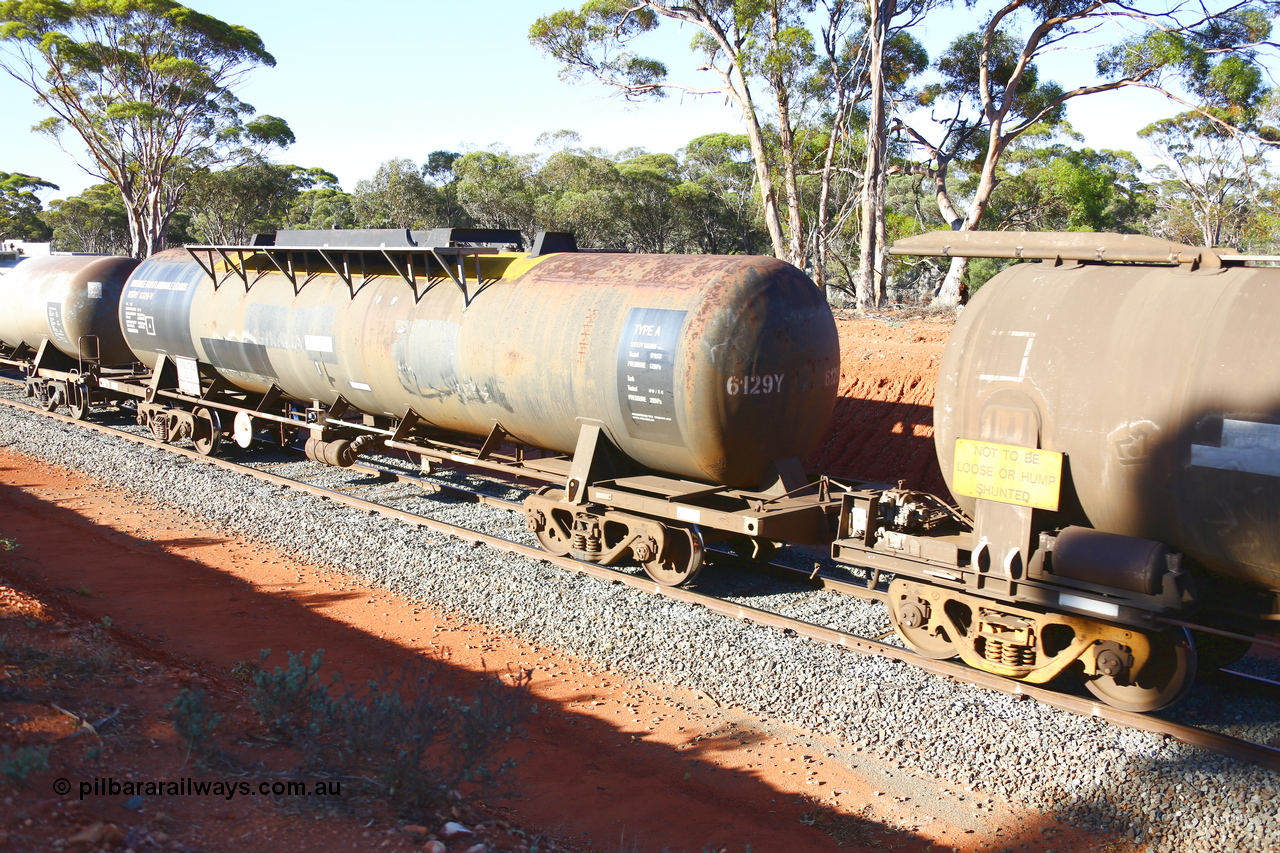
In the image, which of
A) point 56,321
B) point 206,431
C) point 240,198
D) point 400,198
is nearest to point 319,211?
point 240,198

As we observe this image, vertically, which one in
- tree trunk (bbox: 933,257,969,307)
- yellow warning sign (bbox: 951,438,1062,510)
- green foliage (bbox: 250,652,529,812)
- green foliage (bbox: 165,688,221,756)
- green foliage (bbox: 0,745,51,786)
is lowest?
green foliage (bbox: 250,652,529,812)

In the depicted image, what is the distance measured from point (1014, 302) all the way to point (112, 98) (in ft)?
144

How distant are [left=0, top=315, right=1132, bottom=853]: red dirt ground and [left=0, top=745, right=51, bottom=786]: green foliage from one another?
67 millimetres

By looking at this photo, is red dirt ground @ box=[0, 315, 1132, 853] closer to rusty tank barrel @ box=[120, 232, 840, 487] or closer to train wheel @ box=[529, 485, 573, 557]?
train wheel @ box=[529, 485, 573, 557]

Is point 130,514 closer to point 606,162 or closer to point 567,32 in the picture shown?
point 567,32

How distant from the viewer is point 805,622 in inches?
342

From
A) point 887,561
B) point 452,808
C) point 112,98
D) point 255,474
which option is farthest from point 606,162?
point 452,808

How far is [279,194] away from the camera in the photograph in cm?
5575

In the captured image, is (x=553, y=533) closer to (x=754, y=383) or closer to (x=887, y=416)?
(x=754, y=383)

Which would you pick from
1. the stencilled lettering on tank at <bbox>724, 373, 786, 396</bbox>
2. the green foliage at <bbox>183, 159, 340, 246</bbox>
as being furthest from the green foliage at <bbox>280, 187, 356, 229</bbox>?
the stencilled lettering on tank at <bbox>724, 373, 786, 396</bbox>

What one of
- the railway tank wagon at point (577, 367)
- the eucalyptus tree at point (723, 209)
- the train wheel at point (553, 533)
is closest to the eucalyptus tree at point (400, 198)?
the eucalyptus tree at point (723, 209)

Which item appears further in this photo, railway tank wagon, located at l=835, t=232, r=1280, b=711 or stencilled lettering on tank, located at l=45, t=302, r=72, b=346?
stencilled lettering on tank, located at l=45, t=302, r=72, b=346

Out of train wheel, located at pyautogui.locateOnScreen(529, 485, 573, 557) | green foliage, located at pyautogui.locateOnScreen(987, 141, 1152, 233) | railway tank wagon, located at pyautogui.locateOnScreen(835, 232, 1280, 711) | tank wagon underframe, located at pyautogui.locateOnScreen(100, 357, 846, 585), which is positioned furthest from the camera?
green foliage, located at pyautogui.locateOnScreen(987, 141, 1152, 233)

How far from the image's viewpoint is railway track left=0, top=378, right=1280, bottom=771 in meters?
6.52
